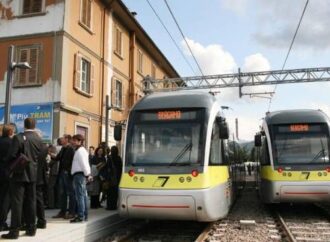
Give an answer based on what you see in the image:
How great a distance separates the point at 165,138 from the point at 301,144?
471 cm

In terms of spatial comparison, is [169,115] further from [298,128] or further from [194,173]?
[298,128]

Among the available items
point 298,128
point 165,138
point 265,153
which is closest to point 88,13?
point 265,153

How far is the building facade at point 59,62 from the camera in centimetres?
1888

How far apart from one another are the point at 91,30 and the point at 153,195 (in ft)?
46.3

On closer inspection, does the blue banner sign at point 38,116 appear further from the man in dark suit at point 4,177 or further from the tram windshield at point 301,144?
the man in dark suit at point 4,177

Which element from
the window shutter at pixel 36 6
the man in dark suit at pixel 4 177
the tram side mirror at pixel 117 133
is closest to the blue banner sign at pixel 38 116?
the window shutter at pixel 36 6

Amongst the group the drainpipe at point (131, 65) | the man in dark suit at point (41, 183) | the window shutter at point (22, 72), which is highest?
the drainpipe at point (131, 65)

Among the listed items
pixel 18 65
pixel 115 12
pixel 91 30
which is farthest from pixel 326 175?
pixel 115 12

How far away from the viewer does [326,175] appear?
481 inches

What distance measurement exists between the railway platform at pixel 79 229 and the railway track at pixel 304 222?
12.4 ft

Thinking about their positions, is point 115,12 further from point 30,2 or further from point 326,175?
point 326,175

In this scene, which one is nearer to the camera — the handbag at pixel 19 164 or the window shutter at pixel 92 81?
the handbag at pixel 19 164

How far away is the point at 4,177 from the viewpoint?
833 centimetres

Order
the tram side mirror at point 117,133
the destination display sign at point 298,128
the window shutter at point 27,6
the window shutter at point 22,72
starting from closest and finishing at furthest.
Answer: the tram side mirror at point 117,133
the destination display sign at point 298,128
the window shutter at point 22,72
the window shutter at point 27,6
